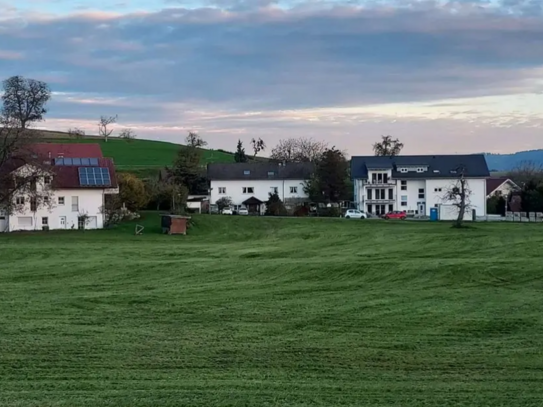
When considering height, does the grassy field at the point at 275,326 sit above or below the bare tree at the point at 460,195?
below

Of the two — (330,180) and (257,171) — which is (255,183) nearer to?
(257,171)

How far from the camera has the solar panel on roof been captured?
66000 millimetres

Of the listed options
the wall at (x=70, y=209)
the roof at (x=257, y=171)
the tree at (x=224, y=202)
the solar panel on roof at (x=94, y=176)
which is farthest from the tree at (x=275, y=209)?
the wall at (x=70, y=209)

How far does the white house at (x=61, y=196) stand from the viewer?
61.7 m

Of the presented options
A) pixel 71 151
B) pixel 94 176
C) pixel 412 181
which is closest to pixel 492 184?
pixel 412 181

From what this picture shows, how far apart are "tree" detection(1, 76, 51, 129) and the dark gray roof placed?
110ft

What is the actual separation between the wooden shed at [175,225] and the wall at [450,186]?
32.0 metres

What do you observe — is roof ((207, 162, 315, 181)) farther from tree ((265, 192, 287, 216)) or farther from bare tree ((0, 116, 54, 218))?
bare tree ((0, 116, 54, 218))

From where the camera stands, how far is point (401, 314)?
2217 centimetres

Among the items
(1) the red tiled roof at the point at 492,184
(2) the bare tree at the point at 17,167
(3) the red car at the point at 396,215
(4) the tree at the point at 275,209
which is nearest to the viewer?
(2) the bare tree at the point at 17,167

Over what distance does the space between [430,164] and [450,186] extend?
4.54 m

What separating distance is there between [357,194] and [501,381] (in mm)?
74424

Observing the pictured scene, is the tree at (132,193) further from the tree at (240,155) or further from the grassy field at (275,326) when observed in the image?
the tree at (240,155)

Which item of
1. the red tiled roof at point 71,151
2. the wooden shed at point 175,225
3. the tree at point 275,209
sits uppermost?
the red tiled roof at point 71,151
